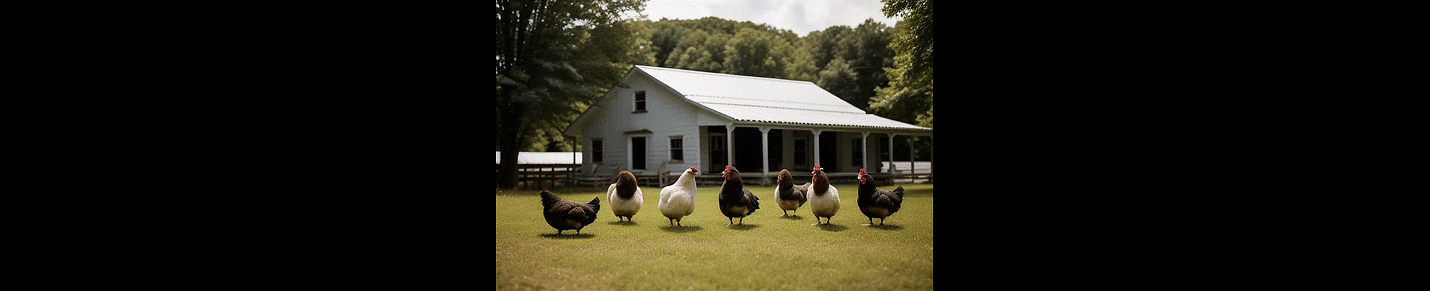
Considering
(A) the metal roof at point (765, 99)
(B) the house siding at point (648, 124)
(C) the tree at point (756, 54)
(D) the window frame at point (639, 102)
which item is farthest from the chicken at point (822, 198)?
(D) the window frame at point (639, 102)

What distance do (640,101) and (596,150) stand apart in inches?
50.6

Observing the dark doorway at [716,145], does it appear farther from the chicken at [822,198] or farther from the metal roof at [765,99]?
the chicken at [822,198]

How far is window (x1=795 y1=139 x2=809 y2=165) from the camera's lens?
12.1m

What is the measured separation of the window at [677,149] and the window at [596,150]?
1.57 metres

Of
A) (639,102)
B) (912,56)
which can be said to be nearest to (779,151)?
(639,102)

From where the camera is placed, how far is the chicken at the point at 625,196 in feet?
16.6
